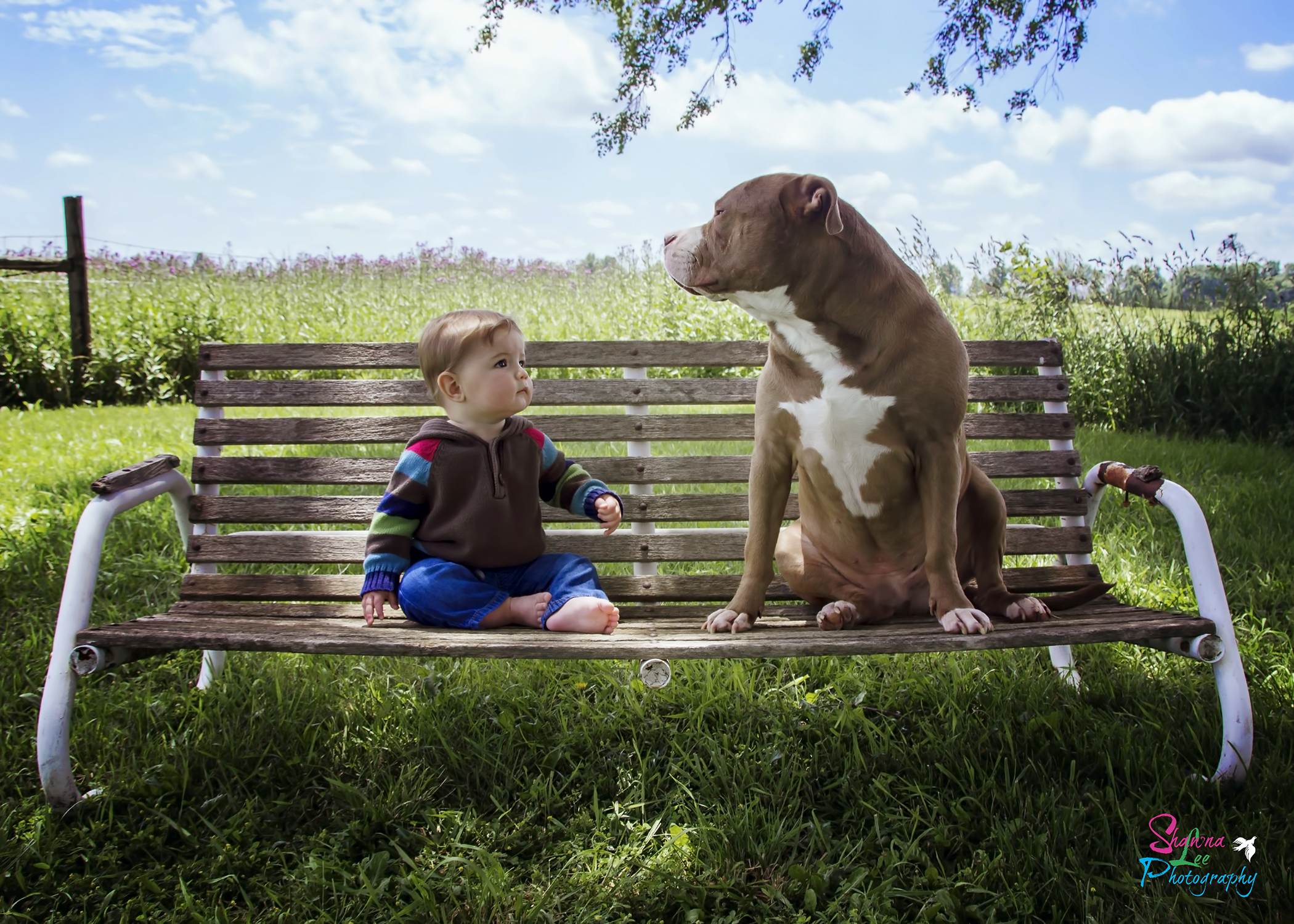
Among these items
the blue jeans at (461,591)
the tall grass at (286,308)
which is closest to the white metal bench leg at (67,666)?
the blue jeans at (461,591)

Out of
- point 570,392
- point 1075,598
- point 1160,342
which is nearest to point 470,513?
point 570,392

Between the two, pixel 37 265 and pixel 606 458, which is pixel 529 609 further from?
pixel 37 265

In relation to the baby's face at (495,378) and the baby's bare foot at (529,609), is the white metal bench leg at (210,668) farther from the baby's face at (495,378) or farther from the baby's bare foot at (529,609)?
the baby's face at (495,378)

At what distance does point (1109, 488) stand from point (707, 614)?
3.04 m

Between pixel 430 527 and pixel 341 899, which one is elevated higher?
pixel 430 527

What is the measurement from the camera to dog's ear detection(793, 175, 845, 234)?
2.10m

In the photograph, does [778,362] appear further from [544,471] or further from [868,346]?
[544,471]

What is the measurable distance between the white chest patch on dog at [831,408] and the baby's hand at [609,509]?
22.2 inches

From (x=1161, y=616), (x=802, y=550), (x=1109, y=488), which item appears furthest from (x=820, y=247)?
(x=1109, y=488)

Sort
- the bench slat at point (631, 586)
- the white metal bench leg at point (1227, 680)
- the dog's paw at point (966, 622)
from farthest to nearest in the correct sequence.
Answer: the bench slat at point (631, 586), the white metal bench leg at point (1227, 680), the dog's paw at point (966, 622)

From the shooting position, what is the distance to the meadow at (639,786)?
1.93 m

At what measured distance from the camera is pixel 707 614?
2523 mm

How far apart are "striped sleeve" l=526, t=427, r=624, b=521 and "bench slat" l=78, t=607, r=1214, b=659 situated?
473 mm

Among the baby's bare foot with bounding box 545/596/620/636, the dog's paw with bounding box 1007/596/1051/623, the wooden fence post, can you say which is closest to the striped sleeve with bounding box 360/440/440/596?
the baby's bare foot with bounding box 545/596/620/636
